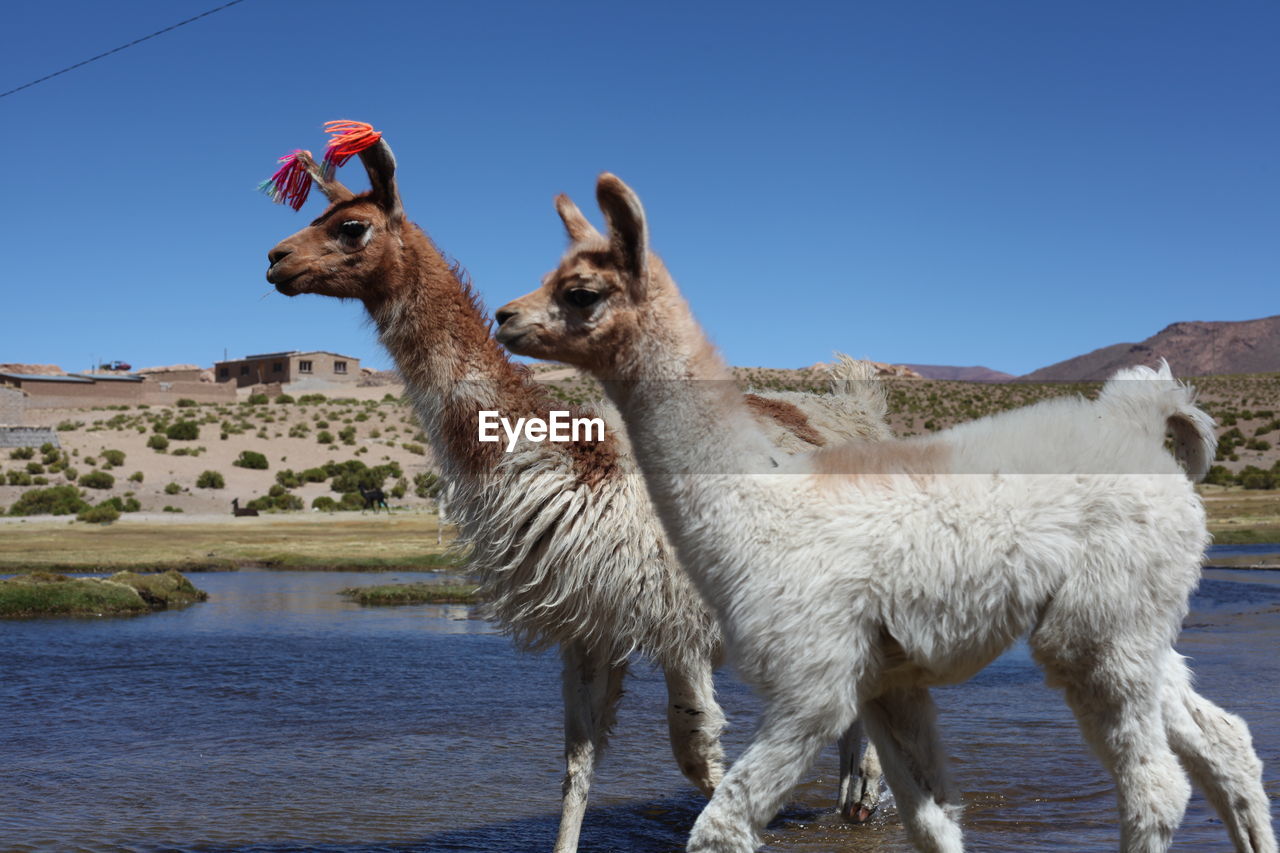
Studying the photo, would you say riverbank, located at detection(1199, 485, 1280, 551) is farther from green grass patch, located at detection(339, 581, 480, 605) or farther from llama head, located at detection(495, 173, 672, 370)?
llama head, located at detection(495, 173, 672, 370)

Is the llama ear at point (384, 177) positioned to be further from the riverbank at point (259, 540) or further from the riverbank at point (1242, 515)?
the riverbank at point (1242, 515)

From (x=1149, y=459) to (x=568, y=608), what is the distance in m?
2.18

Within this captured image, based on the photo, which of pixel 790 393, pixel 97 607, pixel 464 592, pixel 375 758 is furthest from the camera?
pixel 464 592

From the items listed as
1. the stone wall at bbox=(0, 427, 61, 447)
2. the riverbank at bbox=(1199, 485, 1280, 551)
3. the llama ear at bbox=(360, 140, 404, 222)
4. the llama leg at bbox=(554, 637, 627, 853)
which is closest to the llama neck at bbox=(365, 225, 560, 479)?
the llama ear at bbox=(360, 140, 404, 222)

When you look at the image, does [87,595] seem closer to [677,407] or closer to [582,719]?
[582,719]

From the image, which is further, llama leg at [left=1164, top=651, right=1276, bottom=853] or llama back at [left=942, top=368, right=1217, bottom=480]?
llama leg at [left=1164, top=651, right=1276, bottom=853]

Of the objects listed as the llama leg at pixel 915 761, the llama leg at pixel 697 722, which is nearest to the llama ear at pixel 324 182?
the llama leg at pixel 697 722

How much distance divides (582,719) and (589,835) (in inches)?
33.0

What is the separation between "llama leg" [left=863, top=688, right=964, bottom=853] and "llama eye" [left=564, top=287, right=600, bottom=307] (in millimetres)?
1459

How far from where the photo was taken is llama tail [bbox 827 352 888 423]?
7.38 meters

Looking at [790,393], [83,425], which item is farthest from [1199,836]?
[83,425]

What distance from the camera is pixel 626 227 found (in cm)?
319

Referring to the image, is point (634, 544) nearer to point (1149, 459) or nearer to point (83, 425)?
point (1149, 459)

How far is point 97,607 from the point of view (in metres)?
11.3
